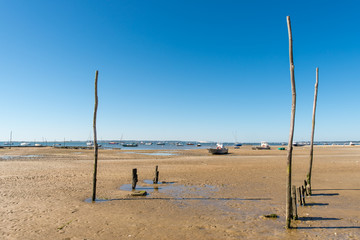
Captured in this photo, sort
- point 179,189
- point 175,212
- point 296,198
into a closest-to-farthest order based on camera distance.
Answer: point 175,212 → point 296,198 → point 179,189

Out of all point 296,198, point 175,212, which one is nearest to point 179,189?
point 175,212

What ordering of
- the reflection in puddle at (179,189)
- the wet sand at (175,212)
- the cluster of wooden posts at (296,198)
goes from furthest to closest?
the reflection in puddle at (179,189), the cluster of wooden posts at (296,198), the wet sand at (175,212)

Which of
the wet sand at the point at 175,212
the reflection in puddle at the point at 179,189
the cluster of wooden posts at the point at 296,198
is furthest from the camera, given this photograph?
the reflection in puddle at the point at 179,189

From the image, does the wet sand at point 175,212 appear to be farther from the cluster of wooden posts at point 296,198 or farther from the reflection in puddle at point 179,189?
the cluster of wooden posts at point 296,198

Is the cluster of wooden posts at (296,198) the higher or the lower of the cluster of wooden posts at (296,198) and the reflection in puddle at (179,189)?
the higher

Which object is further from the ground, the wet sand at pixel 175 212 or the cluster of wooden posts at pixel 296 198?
the cluster of wooden posts at pixel 296 198

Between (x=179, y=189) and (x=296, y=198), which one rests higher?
(x=296, y=198)

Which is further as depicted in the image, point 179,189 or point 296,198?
point 179,189

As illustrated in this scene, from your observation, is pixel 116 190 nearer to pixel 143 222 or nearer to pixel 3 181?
pixel 143 222

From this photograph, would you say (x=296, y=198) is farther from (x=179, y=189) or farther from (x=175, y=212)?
(x=179, y=189)

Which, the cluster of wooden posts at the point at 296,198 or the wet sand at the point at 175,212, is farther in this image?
the cluster of wooden posts at the point at 296,198

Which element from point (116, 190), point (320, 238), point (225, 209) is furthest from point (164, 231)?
point (116, 190)

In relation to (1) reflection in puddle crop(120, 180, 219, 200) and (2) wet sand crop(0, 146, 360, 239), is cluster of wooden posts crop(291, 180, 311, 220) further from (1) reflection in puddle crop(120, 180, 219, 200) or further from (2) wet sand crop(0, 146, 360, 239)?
(1) reflection in puddle crop(120, 180, 219, 200)

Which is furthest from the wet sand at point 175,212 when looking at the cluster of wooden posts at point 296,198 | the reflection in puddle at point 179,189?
the cluster of wooden posts at point 296,198
